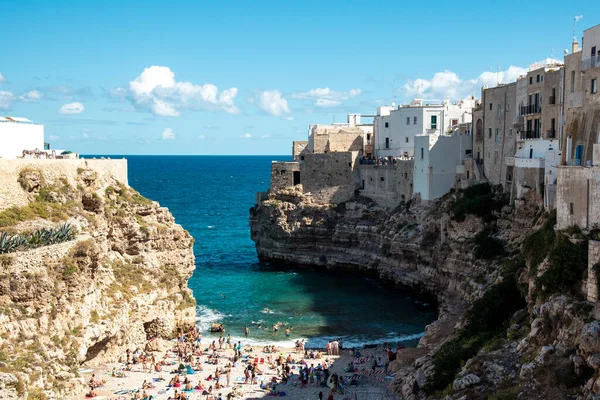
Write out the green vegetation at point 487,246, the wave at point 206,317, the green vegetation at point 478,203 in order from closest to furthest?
the green vegetation at point 487,246 < the wave at point 206,317 < the green vegetation at point 478,203

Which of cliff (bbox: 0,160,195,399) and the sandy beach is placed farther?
the sandy beach

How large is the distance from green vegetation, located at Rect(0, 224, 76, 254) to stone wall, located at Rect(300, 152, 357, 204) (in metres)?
32.4

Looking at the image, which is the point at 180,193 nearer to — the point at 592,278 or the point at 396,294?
the point at 396,294

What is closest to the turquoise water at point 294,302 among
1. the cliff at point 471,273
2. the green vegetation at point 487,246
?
the cliff at point 471,273

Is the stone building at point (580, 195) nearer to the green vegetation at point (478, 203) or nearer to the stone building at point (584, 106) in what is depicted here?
the stone building at point (584, 106)

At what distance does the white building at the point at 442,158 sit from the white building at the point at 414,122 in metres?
7.78

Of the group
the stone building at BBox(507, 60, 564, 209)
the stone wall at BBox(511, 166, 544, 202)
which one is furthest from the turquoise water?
the stone building at BBox(507, 60, 564, 209)

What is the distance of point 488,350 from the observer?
24.6m

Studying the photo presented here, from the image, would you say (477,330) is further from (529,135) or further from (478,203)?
(529,135)

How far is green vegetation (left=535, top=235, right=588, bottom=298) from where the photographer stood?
23.1 meters

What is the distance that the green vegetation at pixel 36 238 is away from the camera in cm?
2627

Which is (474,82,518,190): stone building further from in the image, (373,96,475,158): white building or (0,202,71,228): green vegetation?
(0,202,71,228): green vegetation

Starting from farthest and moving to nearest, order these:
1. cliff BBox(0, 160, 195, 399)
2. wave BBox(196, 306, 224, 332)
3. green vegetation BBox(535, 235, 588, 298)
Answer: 1. wave BBox(196, 306, 224, 332)
2. cliff BBox(0, 160, 195, 399)
3. green vegetation BBox(535, 235, 588, 298)

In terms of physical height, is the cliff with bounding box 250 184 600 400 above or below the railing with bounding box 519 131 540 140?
below
